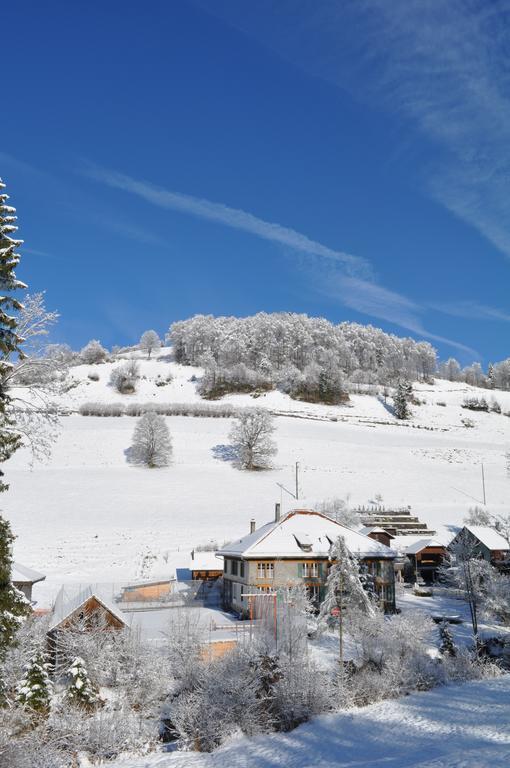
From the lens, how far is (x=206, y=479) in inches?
2837

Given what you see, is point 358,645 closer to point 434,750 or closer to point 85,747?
point 434,750

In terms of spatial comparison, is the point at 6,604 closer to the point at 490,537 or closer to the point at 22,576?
the point at 22,576

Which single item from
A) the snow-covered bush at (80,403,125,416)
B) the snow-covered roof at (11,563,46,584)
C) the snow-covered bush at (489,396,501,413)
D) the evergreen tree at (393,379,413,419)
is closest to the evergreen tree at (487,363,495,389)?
the snow-covered bush at (489,396,501,413)

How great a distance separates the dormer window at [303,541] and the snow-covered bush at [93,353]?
109174 mm

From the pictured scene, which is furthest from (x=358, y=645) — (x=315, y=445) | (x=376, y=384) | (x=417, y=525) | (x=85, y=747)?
(x=376, y=384)

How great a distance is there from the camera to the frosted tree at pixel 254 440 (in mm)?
79000

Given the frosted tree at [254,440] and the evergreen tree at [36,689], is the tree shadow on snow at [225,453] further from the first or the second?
the evergreen tree at [36,689]

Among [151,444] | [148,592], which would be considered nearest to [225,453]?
[151,444]

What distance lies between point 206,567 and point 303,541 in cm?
1199

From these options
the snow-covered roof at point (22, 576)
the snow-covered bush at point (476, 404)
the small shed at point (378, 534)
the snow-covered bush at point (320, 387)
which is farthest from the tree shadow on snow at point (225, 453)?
the snow-covered bush at point (476, 404)

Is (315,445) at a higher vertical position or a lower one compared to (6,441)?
higher

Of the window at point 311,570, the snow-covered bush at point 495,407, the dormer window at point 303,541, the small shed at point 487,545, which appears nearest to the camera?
the window at point 311,570

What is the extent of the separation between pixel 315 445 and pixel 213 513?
3146 centimetres

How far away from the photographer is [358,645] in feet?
96.6
